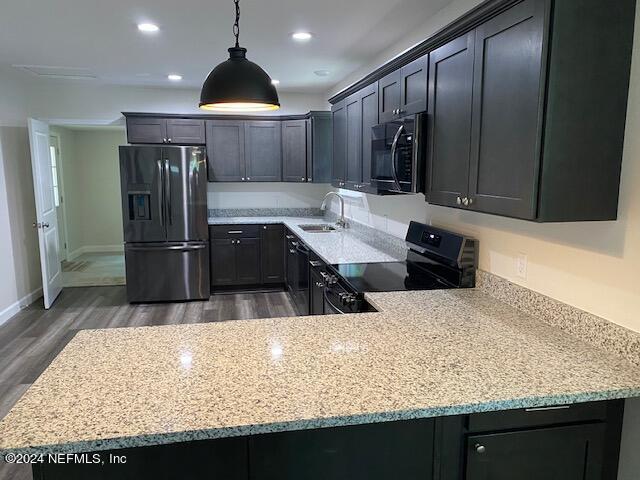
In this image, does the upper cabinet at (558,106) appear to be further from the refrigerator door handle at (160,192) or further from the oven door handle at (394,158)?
the refrigerator door handle at (160,192)

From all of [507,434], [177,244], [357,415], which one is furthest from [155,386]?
[177,244]

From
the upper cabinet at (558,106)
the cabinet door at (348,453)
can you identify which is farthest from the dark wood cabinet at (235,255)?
the cabinet door at (348,453)

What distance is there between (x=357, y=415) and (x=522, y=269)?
130 cm

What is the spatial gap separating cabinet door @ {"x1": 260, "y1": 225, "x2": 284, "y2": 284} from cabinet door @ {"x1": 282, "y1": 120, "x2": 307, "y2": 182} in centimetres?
72

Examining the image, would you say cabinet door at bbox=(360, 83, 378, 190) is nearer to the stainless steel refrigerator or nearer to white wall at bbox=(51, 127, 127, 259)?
the stainless steel refrigerator

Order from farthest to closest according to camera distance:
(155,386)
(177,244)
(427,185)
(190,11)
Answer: (177,244)
(190,11)
(427,185)
(155,386)

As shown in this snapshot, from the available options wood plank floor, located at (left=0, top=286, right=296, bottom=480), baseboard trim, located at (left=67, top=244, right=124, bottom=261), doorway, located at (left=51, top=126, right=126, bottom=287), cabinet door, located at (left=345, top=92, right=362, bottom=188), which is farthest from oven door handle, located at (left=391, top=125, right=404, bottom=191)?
baseboard trim, located at (left=67, top=244, right=124, bottom=261)

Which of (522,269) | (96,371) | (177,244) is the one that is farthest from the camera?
(177,244)

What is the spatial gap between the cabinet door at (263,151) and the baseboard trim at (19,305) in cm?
286

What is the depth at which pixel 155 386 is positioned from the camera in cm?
136

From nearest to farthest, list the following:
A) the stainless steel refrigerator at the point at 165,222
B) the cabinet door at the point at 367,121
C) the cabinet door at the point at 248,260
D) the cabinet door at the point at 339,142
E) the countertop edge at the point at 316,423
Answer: the countertop edge at the point at 316,423
the cabinet door at the point at 367,121
the cabinet door at the point at 339,142
the stainless steel refrigerator at the point at 165,222
the cabinet door at the point at 248,260

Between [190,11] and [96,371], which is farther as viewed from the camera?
[190,11]

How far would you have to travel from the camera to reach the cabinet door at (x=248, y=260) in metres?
5.61

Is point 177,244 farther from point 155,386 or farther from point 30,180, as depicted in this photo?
point 155,386
